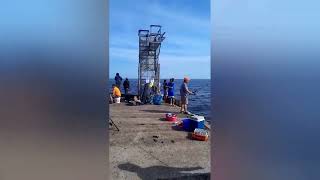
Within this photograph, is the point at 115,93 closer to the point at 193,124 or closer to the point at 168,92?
the point at 168,92

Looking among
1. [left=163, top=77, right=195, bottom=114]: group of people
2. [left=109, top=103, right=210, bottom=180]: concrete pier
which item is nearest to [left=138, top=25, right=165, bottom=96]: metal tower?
[left=163, top=77, right=195, bottom=114]: group of people

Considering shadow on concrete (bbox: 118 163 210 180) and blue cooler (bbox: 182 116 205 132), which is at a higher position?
blue cooler (bbox: 182 116 205 132)

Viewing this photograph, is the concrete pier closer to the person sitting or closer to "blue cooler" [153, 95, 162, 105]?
the person sitting

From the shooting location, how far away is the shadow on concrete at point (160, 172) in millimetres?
5074

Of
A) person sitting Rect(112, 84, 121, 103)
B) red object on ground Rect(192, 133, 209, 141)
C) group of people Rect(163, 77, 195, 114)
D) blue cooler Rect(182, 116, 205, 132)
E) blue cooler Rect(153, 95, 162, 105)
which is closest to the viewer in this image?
red object on ground Rect(192, 133, 209, 141)

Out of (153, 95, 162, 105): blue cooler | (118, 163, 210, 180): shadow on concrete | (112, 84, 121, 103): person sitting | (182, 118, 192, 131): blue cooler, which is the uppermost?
(112, 84, 121, 103): person sitting

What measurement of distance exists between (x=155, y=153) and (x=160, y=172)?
1.23 metres

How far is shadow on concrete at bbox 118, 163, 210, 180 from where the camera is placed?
507 centimetres
